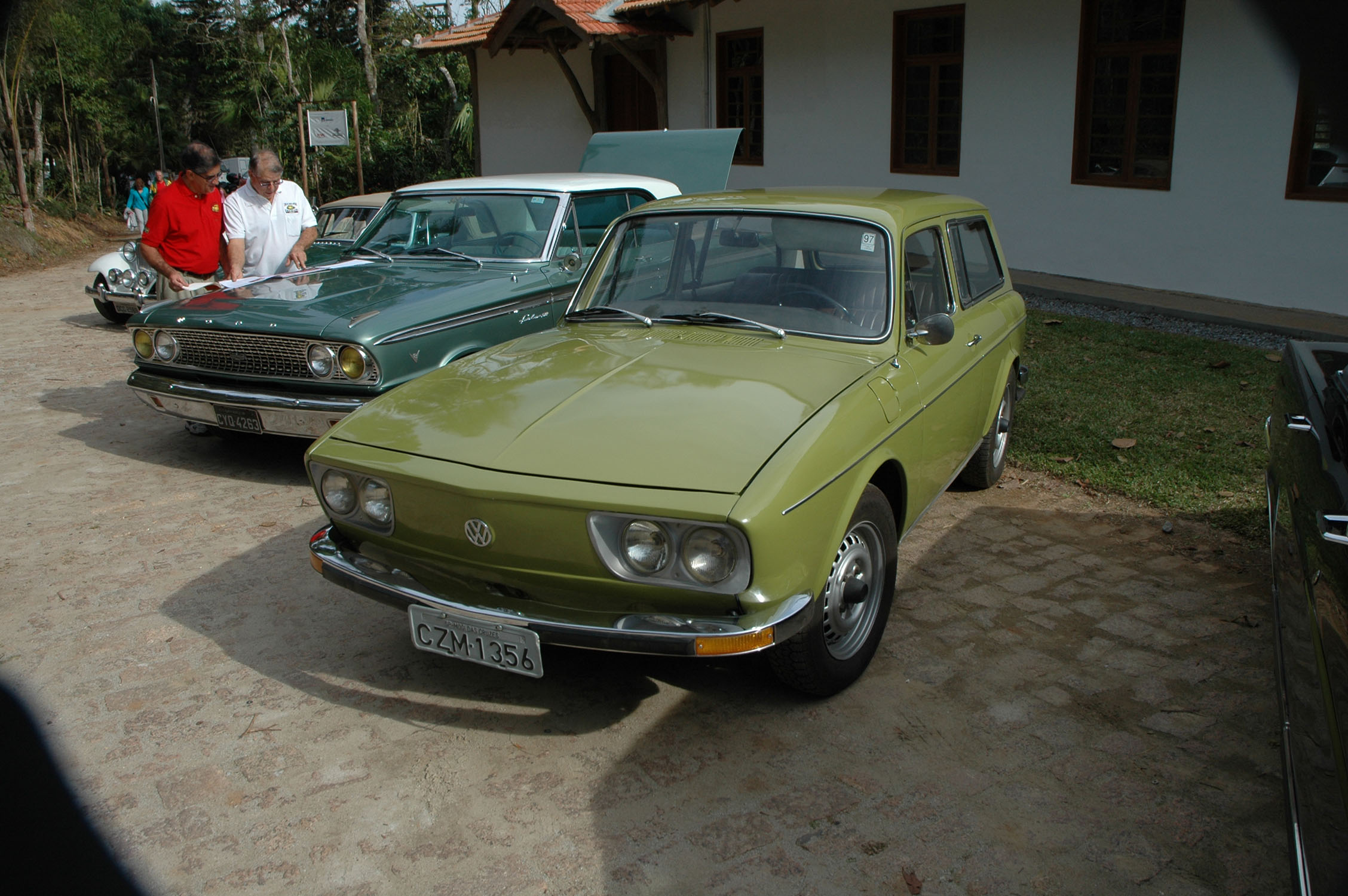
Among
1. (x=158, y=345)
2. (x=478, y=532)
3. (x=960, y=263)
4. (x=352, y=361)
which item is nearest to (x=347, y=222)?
(x=158, y=345)

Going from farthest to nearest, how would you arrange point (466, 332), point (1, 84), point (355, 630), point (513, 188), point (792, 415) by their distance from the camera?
1. point (1, 84)
2. point (513, 188)
3. point (466, 332)
4. point (355, 630)
5. point (792, 415)

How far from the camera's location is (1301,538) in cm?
278

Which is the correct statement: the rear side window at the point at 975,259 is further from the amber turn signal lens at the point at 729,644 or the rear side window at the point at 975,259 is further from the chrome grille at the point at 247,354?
the chrome grille at the point at 247,354

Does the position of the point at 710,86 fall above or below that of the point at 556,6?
below

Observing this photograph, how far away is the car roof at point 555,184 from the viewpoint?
6914 mm

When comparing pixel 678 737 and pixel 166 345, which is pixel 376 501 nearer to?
pixel 678 737

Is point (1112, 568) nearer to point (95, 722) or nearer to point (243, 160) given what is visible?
point (95, 722)

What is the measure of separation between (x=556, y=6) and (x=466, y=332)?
35.7 feet

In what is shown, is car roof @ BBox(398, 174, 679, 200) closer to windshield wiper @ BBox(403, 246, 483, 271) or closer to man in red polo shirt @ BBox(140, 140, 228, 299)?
windshield wiper @ BBox(403, 246, 483, 271)

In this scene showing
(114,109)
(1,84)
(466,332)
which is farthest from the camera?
(114,109)

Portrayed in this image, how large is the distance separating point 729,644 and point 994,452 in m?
3.07

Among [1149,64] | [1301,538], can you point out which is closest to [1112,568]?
[1301,538]

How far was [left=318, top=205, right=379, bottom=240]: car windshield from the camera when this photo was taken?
11.0 meters

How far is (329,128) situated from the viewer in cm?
1475
